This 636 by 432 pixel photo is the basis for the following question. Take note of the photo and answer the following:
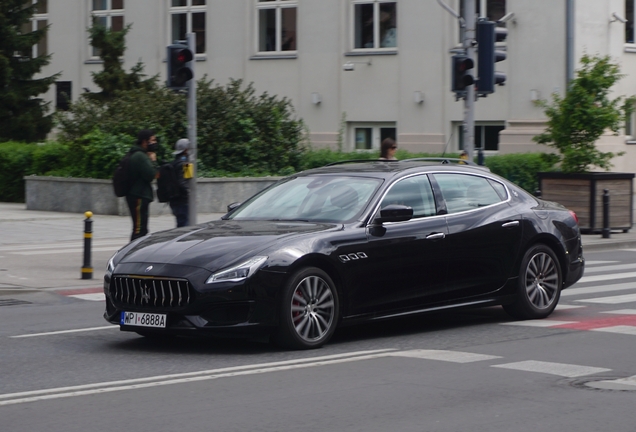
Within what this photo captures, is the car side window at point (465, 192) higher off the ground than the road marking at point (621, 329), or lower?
higher

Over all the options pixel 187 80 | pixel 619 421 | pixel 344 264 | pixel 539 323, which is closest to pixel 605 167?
pixel 187 80

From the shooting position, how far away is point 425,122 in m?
34.6

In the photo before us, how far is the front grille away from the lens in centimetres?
862

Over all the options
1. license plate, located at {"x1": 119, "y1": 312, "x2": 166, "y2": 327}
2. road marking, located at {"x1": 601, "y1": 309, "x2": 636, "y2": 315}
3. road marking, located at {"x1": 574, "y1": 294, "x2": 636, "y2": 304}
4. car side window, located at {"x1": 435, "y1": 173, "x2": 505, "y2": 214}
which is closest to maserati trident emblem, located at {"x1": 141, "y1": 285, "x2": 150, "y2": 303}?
license plate, located at {"x1": 119, "y1": 312, "x2": 166, "y2": 327}

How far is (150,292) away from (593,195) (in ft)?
46.8

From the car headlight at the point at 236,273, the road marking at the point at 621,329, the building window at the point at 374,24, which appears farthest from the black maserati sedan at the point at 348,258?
the building window at the point at 374,24

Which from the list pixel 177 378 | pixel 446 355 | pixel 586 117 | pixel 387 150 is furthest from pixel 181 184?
pixel 586 117

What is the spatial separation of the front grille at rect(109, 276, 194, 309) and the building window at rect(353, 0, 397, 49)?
1068 inches

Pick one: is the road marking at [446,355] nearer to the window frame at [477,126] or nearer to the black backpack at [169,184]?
the black backpack at [169,184]

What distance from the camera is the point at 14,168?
29078 millimetres

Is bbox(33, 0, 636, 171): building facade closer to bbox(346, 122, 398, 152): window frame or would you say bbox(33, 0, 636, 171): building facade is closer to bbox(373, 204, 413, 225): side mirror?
bbox(346, 122, 398, 152): window frame

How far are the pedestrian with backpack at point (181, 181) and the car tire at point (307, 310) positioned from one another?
697 cm

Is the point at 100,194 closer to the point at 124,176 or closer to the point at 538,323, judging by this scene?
the point at 124,176

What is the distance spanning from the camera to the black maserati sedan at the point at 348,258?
28.3 feet
